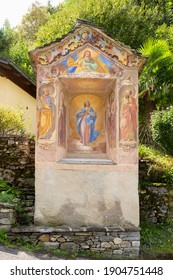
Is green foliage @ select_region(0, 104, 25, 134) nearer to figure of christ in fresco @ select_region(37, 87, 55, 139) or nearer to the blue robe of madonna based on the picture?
the blue robe of madonna

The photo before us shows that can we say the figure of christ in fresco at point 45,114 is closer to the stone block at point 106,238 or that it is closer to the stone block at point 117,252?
the stone block at point 106,238

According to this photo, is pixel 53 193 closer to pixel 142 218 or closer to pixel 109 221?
pixel 109 221

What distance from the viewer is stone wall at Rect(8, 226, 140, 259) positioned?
7250 mm

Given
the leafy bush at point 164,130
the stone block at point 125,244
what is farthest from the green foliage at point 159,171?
the stone block at point 125,244

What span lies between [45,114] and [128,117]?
1.90 metres

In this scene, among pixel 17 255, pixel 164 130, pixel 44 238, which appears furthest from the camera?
pixel 164 130

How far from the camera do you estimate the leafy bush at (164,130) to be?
1199 cm

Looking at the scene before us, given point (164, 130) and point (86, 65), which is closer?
point (86, 65)

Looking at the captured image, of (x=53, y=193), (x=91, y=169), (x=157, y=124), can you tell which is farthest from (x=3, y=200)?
(x=157, y=124)

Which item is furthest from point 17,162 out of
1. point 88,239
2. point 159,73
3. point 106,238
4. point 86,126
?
point 159,73

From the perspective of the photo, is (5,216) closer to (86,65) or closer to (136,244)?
(136,244)

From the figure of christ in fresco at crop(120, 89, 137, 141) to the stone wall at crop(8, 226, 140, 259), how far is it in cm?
211

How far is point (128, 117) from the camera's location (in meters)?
7.61

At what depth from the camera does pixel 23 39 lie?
29781mm
